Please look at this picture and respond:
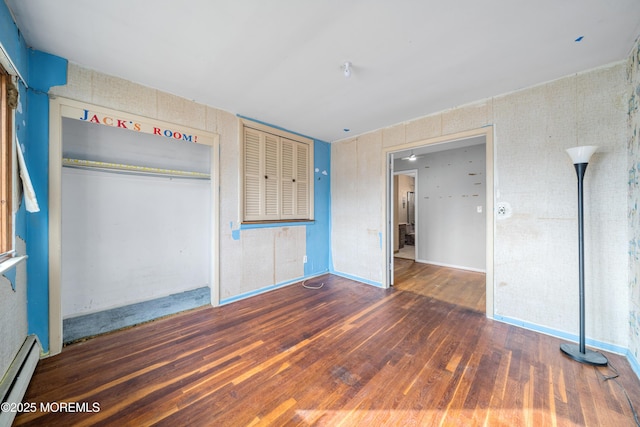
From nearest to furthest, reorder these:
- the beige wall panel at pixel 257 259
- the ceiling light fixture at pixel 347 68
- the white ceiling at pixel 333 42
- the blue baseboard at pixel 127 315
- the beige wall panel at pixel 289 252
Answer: the white ceiling at pixel 333 42
the ceiling light fixture at pixel 347 68
the blue baseboard at pixel 127 315
the beige wall panel at pixel 257 259
the beige wall panel at pixel 289 252

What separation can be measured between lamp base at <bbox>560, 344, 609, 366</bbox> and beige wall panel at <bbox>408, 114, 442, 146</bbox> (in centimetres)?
247

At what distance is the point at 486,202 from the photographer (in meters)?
3.18

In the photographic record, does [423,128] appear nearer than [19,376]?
No

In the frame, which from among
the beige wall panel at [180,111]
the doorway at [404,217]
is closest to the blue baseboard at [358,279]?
the doorway at [404,217]

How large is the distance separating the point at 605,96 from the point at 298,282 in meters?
4.02

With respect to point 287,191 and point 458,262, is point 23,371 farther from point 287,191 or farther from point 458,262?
point 458,262

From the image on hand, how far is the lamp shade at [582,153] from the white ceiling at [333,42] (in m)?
Result: 0.77

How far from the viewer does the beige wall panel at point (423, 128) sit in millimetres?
3059

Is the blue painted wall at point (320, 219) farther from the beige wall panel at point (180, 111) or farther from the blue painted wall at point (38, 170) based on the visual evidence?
the blue painted wall at point (38, 170)

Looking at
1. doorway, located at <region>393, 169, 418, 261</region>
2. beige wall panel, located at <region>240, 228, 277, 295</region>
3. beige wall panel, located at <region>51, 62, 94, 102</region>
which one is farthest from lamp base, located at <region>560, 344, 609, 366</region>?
beige wall panel, located at <region>51, 62, 94, 102</region>

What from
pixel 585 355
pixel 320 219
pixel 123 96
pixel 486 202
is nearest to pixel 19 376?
pixel 123 96

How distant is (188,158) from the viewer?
3.52m

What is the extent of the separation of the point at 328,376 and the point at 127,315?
251 cm

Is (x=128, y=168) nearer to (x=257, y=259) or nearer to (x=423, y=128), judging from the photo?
(x=257, y=259)
